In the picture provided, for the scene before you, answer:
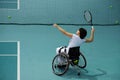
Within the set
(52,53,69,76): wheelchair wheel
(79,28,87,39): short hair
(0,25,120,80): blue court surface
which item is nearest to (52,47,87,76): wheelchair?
(52,53,69,76): wheelchair wheel

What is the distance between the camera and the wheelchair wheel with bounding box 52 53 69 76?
7.76 meters

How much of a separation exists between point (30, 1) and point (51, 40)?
117 inches

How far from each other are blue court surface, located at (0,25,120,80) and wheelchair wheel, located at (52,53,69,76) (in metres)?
0.13

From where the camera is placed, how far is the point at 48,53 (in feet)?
30.5

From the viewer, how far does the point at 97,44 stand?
1028 centimetres

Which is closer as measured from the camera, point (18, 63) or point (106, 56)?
point (18, 63)

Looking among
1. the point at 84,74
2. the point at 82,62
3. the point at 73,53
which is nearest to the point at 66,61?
the point at 73,53

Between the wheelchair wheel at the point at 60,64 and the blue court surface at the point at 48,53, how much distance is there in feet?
0.44

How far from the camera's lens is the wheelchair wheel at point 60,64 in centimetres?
776

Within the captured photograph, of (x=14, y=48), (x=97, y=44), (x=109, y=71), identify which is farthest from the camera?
(x=97, y=44)

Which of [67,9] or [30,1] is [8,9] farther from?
[67,9]

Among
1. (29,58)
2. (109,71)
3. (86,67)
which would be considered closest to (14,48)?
(29,58)

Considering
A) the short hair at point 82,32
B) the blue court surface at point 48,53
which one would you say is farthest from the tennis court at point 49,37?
the short hair at point 82,32

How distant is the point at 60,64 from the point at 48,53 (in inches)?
52.3
